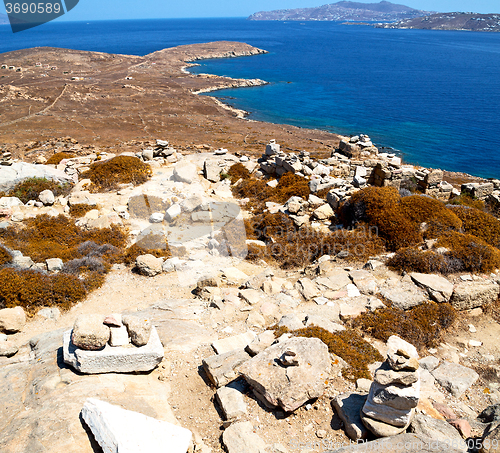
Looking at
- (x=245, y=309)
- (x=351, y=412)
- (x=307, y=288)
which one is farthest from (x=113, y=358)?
(x=307, y=288)

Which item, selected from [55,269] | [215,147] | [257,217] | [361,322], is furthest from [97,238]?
[215,147]

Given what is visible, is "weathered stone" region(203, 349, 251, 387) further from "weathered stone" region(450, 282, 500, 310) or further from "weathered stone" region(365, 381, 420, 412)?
"weathered stone" region(450, 282, 500, 310)

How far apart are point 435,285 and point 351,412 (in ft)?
18.1

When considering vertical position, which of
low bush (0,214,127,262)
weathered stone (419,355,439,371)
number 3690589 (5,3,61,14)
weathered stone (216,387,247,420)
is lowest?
weathered stone (419,355,439,371)

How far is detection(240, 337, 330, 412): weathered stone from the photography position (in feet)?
18.0

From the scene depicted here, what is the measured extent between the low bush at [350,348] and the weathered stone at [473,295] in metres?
3.37

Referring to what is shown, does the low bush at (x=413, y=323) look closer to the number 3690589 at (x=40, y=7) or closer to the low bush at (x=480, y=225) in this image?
the low bush at (x=480, y=225)

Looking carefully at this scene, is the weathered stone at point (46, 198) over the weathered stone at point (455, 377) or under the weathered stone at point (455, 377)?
over

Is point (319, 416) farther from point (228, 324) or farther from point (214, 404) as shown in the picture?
point (228, 324)

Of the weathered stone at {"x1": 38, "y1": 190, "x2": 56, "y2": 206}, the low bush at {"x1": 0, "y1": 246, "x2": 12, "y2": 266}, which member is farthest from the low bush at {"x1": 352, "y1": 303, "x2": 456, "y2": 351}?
the weathered stone at {"x1": 38, "y1": 190, "x2": 56, "y2": 206}

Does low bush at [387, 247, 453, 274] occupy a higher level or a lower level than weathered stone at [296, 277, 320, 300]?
higher

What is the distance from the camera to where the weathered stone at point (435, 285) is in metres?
9.17

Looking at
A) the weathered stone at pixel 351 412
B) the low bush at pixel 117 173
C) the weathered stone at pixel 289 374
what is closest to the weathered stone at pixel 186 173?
the low bush at pixel 117 173

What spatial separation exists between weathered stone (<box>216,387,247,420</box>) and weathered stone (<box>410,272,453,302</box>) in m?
6.22
